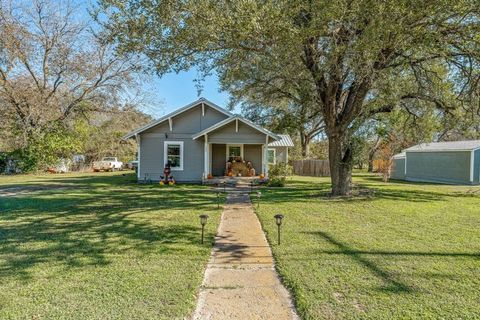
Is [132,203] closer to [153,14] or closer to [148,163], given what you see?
[153,14]

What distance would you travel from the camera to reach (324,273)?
14.1 ft

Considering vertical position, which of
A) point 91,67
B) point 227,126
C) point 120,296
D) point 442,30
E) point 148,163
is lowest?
point 120,296

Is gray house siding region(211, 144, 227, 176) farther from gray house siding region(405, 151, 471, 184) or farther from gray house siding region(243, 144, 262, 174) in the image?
gray house siding region(405, 151, 471, 184)

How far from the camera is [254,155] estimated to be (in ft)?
64.9

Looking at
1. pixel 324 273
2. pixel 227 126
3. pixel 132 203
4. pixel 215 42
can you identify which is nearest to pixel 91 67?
pixel 227 126

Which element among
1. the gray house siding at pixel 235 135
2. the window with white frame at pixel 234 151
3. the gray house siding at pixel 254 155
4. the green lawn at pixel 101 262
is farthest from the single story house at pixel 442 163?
the green lawn at pixel 101 262

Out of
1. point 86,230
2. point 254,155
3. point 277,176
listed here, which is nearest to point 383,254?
point 86,230

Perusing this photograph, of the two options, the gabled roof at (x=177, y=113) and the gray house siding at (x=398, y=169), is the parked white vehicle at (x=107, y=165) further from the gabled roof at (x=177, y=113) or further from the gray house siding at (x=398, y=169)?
the gray house siding at (x=398, y=169)

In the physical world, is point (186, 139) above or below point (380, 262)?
above

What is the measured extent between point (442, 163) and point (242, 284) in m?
23.3

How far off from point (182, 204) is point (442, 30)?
9.12 m

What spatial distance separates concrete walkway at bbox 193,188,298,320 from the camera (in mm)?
3312

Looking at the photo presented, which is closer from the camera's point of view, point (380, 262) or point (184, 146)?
point (380, 262)

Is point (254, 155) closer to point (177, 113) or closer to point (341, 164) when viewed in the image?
point (177, 113)
